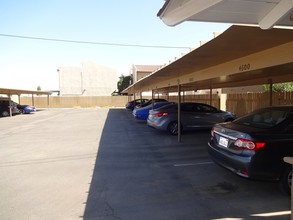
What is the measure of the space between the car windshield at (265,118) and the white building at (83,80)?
58.0 metres

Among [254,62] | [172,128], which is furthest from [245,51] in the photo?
[172,128]

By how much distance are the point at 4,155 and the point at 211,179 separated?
21.5 ft

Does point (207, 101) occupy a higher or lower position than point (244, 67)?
lower

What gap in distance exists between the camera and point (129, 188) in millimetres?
5598

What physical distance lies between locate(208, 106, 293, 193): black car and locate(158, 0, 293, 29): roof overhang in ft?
7.12

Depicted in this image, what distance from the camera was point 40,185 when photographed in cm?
593

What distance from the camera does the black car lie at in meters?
4.87

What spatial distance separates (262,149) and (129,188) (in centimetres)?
252

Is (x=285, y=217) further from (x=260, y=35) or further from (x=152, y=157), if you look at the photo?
(x=152, y=157)

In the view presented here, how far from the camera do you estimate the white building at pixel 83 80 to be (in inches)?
2427

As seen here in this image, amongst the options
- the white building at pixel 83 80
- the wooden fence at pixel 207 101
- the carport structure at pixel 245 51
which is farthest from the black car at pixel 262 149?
the white building at pixel 83 80

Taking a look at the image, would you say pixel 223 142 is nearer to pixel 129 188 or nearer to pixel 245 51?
pixel 129 188

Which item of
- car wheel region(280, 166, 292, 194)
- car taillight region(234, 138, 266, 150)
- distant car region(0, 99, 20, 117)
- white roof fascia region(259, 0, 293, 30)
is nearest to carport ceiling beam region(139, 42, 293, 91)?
car taillight region(234, 138, 266, 150)

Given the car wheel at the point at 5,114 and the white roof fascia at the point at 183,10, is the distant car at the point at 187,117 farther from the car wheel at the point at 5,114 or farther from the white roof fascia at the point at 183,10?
the car wheel at the point at 5,114
